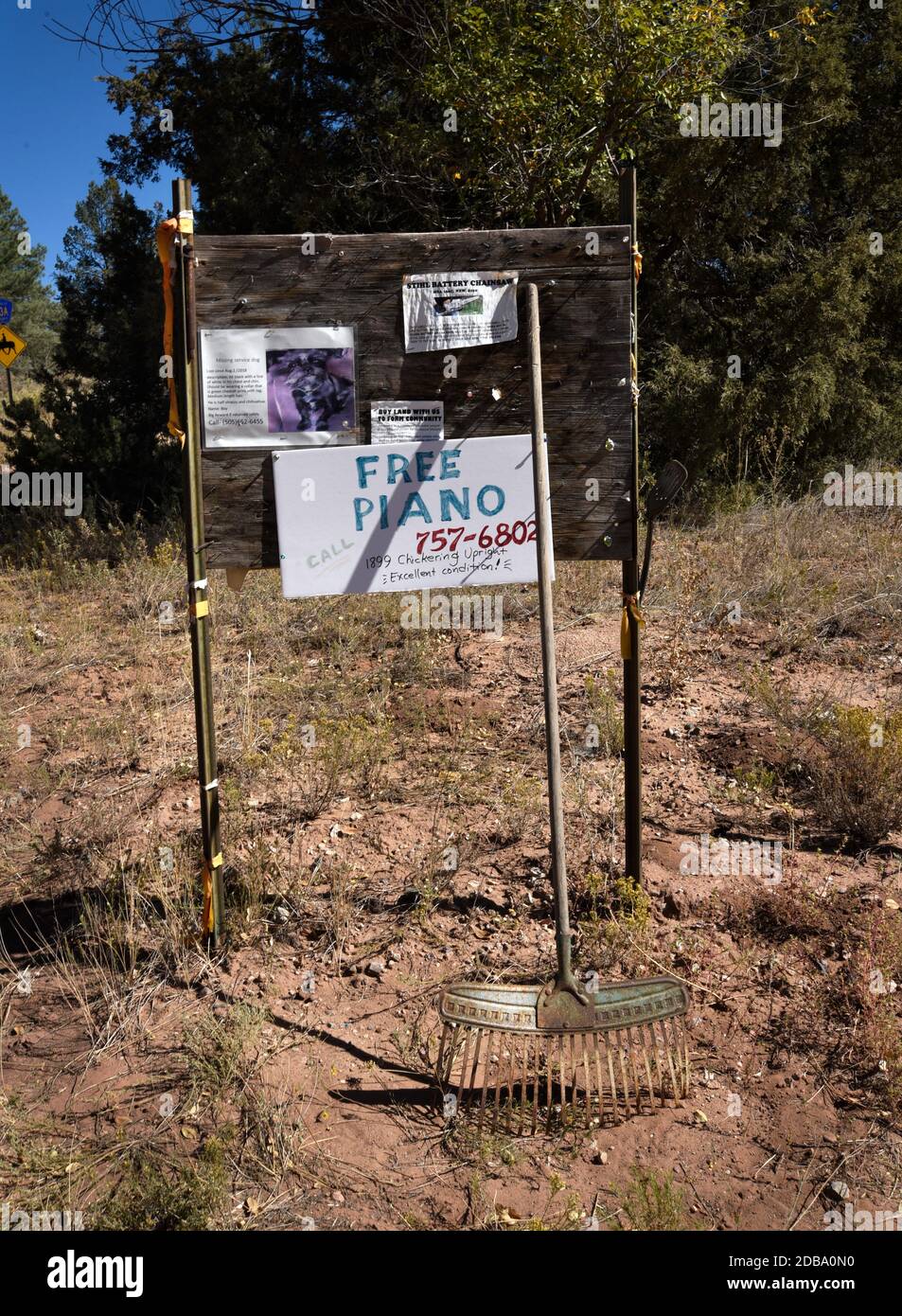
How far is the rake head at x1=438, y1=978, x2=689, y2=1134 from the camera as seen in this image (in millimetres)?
2775

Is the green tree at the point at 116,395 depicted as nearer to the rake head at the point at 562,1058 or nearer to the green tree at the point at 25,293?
the rake head at the point at 562,1058

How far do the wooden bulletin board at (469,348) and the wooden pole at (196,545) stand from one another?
1.6 inches

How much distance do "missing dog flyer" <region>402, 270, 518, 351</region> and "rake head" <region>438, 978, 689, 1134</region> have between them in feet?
6.44

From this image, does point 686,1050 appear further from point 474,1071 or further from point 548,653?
point 548,653

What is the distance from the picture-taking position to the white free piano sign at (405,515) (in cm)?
326

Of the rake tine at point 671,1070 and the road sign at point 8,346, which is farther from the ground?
the road sign at point 8,346

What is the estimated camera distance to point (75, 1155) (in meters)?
2.66

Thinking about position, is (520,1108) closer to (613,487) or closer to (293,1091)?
(293,1091)

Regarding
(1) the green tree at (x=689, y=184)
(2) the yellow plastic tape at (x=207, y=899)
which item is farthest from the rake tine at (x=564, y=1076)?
(1) the green tree at (x=689, y=184)

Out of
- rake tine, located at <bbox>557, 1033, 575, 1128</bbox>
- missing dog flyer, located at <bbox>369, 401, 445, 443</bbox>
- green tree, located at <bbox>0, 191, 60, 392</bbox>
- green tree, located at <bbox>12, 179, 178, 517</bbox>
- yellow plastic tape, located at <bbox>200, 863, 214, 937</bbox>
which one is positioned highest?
green tree, located at <bbox>0, 191, 60, 392</bbox>

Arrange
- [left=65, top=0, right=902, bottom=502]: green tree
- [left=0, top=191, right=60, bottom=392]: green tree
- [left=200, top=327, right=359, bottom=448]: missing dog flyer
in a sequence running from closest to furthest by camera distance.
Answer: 1. [left=200, top=327, right=359, bottom=448]: missing dog flyer
2. [left=65, top=0, right=902, bottom=502]: green tree
3. [left=0, top=191, right=60, bottom=392]: green tree

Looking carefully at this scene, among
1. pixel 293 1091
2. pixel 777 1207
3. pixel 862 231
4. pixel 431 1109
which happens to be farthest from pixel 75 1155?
pixel 862 231

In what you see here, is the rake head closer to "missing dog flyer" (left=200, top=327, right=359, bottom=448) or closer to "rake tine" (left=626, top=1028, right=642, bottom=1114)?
"rake tine" (left=626, top=1028, right=642, bottom=1114)

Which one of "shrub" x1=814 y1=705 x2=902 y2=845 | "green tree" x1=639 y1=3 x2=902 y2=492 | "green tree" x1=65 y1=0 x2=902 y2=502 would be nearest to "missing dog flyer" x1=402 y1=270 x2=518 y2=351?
"shrub" x1=814 y1=705 x2=902 y2=845
